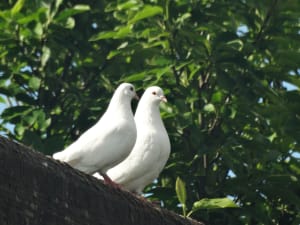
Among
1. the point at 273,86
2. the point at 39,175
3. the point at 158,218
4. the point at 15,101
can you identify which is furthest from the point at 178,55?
the point at 39,175

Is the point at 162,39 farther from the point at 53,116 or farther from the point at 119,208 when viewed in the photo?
the point at 119,208

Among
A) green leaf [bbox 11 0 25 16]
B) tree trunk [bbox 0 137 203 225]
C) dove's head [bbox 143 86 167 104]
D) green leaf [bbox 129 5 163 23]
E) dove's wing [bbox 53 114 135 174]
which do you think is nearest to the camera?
tree trunk [bbox 0 137 203 225]

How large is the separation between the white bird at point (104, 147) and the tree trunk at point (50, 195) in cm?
203

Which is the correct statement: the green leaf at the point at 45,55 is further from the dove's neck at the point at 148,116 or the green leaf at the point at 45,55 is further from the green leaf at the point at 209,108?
the dove's neck at the point at 148,116

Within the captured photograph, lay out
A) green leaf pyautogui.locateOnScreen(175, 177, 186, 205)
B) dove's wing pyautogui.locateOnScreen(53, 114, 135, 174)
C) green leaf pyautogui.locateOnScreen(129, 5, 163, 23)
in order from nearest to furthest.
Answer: green leaf pyautogui.locateOnScreen(175, 177, 186, 205) < dove's wing pyautogui.locateOnScreen(53, 114, 135, 174) < green leaf pyautogui.locateOnScreen(129, 5, 163, 23)

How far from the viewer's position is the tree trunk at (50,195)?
882 centimetres

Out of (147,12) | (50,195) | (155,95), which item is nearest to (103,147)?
(155,95)

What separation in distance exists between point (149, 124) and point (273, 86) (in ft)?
14.3

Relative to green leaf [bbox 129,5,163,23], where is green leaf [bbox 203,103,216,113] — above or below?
below

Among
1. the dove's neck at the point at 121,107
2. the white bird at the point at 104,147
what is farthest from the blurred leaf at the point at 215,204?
the dove's neck at the point at 121,107

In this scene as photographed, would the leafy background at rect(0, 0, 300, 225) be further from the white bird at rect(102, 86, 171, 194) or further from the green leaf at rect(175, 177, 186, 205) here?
the green leaf at rect(175, 177, 186, 205)

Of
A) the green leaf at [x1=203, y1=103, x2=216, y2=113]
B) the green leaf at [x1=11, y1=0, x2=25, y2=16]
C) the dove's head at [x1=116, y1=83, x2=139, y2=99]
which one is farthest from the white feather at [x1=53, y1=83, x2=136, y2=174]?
the green leaf at [x1=11, y1=0, x2=25, y2=16]

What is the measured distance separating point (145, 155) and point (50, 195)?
13.9 ft

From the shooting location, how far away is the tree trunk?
8.82m
